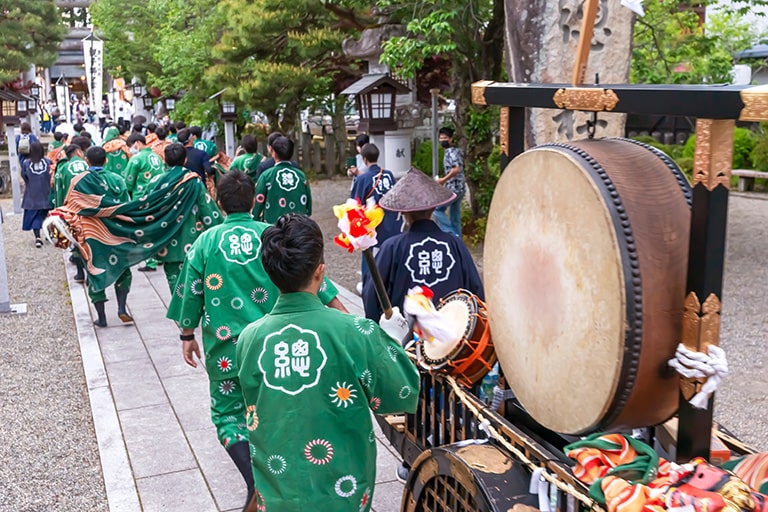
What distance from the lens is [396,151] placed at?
11828mm

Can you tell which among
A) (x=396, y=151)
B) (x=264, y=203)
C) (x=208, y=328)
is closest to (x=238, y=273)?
(x=208, y=328)

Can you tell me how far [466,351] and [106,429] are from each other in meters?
3.25

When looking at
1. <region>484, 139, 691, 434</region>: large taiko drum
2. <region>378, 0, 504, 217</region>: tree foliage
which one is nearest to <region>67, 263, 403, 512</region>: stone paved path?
<region>484, 139, 691, 434</region>: large taiko drum

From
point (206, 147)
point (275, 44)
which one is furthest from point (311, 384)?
point (275, 44)

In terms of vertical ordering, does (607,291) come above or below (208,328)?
above

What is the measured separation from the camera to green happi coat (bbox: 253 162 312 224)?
8.44 meters

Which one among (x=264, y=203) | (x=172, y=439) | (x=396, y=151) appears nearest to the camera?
(x=172, y=439)

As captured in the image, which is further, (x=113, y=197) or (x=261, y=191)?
(x=261, y=191)

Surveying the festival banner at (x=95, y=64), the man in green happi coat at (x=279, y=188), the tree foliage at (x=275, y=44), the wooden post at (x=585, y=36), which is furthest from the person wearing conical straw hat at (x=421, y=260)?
the festival banner at (x=95, y=64)

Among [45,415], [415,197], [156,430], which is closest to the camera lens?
[415,197]

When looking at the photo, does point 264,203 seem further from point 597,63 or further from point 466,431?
point 466,431

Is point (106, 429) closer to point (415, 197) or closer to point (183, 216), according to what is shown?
point (183, 216)

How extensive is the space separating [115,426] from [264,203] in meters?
3.40

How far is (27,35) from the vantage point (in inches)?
1096
